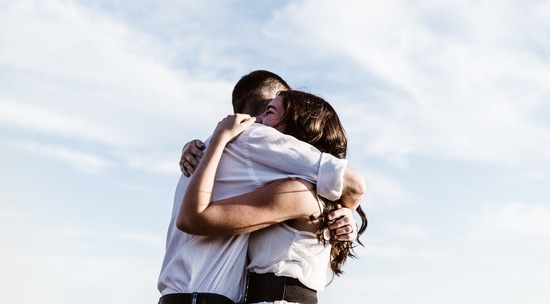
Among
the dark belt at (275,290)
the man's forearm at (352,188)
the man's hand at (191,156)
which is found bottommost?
the dark belt at (275,290)

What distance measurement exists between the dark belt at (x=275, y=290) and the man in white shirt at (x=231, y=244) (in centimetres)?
7

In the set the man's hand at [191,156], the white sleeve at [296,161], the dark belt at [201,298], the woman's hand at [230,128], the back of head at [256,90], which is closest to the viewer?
the dark belt at [201,298]

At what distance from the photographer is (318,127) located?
157 inches

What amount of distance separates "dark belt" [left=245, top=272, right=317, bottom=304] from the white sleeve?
45 cm

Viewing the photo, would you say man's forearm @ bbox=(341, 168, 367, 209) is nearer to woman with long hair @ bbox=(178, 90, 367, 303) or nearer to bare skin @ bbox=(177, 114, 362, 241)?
woman with long hair @ bbox=(178, 90, 367, 303)

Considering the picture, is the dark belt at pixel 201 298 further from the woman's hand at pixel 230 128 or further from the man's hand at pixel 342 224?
the woman's hand at pixel 230 128

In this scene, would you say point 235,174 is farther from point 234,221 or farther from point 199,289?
point 199,289

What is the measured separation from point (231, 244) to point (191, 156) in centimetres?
57

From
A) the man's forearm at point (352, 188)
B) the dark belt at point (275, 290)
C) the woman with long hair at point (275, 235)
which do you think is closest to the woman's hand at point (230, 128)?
the woman with long hair at point (275, 235)

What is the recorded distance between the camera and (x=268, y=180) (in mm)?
3689

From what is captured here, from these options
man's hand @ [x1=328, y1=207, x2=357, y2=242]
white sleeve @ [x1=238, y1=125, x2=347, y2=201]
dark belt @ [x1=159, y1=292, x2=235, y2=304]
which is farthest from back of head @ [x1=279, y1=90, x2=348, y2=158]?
dark belt @ [x1=159, y1=292, x2=235, y2=304]

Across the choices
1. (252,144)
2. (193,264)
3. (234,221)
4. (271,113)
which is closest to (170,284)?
(193,264)

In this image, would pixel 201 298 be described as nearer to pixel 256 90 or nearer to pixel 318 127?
pixel 318 127

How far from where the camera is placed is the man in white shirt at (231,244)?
11.8 feet
